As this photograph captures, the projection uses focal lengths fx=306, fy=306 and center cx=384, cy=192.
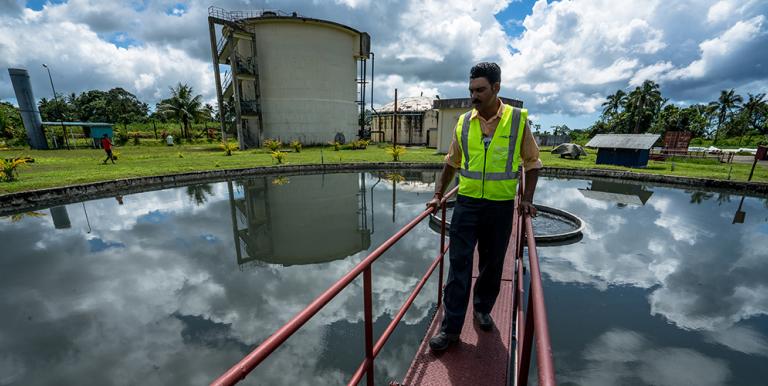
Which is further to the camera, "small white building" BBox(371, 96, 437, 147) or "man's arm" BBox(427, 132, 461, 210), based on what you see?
"small white building" BBox(371, 96, 437, 147)

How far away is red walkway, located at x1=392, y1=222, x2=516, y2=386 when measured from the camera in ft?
5.97

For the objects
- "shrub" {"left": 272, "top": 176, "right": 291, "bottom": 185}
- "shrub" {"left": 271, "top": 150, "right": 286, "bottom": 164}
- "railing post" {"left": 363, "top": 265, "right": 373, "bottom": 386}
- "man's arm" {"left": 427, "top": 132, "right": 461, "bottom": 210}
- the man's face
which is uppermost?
the man's face

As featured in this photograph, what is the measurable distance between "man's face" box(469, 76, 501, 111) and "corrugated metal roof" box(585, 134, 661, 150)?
60.0 feet

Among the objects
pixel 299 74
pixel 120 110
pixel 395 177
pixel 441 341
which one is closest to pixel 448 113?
pixel 395 177

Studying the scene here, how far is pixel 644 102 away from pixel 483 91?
43.2 meters

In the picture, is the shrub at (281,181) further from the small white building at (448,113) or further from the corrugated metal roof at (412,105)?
the corrugated metal roof at (412,105)

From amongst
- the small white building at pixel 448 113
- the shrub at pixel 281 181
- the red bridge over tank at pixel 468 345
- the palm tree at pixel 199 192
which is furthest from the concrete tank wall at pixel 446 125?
the red bridge over tank at pixel 468 345

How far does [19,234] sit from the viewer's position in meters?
6.27

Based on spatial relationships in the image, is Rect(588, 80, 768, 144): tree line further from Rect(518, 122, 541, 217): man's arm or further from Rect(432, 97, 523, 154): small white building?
Rect(518, 122, 541, 217): man's arm

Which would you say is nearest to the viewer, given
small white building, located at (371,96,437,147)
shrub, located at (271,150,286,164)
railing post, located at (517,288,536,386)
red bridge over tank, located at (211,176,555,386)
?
red bridge over tank, located at (211,176,555,386)

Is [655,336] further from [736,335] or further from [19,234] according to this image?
[19,234]

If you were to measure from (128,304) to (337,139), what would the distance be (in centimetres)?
2247

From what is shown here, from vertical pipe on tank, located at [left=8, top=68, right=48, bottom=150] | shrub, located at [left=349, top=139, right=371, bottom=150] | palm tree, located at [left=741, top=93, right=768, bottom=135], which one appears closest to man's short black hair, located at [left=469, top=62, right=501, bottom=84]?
shrub, located at [left=349, top=139, right=371, bottom=150]

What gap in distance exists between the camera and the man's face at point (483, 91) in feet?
5.79
